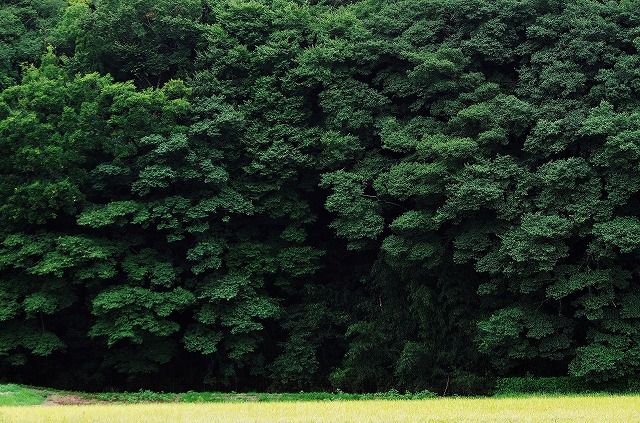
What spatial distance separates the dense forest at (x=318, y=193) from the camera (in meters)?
Answer: 23.9

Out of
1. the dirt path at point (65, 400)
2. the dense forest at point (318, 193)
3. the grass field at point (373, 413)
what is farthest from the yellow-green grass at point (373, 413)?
the dense forest at point (318, 193)

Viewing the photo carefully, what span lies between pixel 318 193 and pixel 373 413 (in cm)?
1679

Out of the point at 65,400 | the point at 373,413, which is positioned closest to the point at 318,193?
the point at 65,400

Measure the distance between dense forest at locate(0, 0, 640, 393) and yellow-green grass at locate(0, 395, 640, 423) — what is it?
7380mm

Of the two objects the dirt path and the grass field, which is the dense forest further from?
the grass field

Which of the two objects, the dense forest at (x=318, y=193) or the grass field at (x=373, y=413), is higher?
the dense forest at (x=318, y=193)

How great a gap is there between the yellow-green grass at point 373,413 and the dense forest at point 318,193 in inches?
291

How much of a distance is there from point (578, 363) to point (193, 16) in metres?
19.9

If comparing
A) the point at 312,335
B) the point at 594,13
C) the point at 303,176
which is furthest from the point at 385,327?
the point at 594,13

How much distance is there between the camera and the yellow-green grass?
43.8ft

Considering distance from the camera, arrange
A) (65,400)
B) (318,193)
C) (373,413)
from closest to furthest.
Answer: (373,413) → (65,400) → (318,193)

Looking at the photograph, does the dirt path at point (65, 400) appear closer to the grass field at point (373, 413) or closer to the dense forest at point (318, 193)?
the dense forest at point (318, 193)

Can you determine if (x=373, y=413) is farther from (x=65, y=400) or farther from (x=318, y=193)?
(x=318, y=193)

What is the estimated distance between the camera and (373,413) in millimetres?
14492
